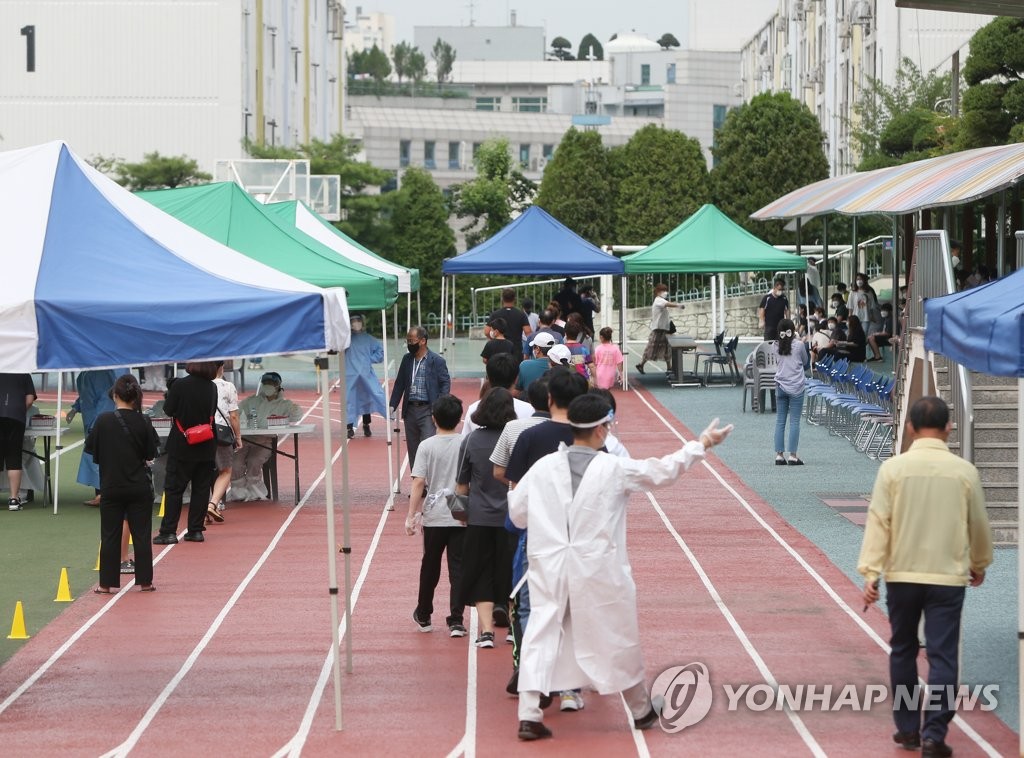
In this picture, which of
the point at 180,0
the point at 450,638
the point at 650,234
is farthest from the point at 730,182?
the point at 450,638

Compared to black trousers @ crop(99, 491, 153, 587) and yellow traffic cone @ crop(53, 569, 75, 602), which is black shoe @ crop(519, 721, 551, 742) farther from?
yellow traffic cone @ crop(53, 569, 75, 602)

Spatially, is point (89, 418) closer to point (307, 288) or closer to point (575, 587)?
point (307, 288)

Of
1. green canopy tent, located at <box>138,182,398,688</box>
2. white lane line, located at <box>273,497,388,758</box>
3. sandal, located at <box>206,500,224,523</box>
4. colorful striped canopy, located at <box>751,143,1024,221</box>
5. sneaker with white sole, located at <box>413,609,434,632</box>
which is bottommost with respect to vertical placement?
white lane line, located at <box>273,497,388,758</box>

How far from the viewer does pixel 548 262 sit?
29.0 meters

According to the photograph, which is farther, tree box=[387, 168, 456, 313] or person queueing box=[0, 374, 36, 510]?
tree box=[387, 168, 456, 313]

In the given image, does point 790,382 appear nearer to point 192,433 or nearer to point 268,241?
point 268,241

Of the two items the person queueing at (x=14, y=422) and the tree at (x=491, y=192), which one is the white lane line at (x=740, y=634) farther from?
the tree at (x=491, y=192)

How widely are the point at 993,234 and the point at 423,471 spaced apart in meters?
24.0

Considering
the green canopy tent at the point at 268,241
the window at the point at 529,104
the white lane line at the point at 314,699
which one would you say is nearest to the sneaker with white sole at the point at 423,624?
the white lane line at the point at 314,699

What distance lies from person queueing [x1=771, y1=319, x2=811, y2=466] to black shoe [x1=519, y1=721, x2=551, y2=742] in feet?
37.7

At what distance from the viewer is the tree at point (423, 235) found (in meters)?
50.4

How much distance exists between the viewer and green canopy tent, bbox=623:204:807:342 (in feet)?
100

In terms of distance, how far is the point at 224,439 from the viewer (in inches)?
630

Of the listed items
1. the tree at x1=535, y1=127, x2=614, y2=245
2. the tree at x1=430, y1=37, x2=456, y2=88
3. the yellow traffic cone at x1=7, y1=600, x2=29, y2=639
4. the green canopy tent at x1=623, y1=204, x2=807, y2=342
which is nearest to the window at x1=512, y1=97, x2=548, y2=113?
the tree at x1=430, y1=37, x2=456, y2=88
